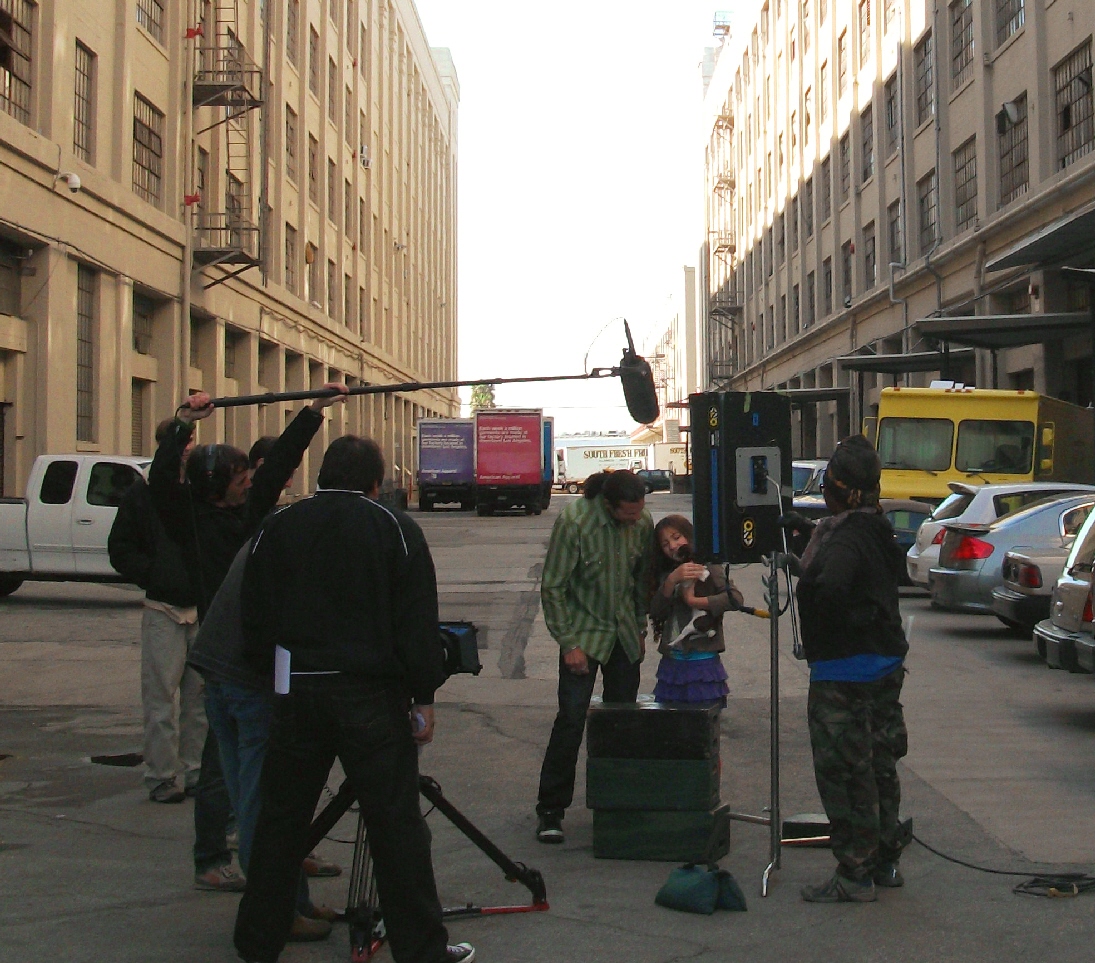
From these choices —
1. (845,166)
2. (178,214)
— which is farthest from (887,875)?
(845,166)

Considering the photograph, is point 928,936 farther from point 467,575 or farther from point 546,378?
point 467,575

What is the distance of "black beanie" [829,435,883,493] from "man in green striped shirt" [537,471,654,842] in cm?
121

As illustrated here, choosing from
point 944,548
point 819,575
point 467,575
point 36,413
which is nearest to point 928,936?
point 819,575

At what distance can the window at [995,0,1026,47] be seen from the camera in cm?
2650

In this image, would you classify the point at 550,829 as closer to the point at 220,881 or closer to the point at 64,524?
the point at 220,881

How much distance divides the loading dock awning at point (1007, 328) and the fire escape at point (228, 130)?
13947 mm

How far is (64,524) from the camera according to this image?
15938 millimetres

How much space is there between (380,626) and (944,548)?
10750 mm

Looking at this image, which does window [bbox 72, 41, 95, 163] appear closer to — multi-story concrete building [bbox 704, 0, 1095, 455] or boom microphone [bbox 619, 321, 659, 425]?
multi-story concrete building [bbox 704, 0, 1095, 455]

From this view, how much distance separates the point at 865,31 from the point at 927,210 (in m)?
8.17

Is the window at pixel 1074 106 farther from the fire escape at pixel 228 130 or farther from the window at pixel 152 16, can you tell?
the window at pixel 152 16

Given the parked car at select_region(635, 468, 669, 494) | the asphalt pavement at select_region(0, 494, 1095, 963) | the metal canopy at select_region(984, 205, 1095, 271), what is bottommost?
the asphalt pavement at select_region(0, 494, 1095, 963)

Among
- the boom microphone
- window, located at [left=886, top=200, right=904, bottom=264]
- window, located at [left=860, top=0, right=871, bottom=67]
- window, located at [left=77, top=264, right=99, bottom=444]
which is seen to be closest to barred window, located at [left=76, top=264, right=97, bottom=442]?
window, located at [left=77, top=264, right=99, bottom=444]

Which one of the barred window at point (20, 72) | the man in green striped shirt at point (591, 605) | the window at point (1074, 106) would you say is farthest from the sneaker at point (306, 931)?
the window at point (1074, 106)
